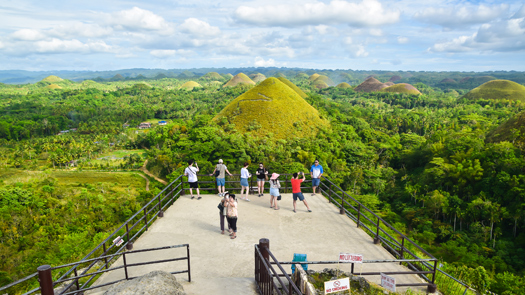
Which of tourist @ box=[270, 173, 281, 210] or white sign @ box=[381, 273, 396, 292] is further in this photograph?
tourist @ box=[270, 173, 281, 210]

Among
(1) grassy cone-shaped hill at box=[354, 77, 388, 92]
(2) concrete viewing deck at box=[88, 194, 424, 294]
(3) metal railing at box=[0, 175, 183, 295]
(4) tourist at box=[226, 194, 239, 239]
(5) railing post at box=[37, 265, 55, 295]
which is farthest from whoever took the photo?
(1) grassy cone-shaped hill at box=[354, 77, 388, 92]

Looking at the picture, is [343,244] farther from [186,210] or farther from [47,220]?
[47,220]

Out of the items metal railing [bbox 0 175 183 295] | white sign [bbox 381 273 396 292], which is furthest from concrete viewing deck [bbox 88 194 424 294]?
white sign [bbox 381 273 396 292]

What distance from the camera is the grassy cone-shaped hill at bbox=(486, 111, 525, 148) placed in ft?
117

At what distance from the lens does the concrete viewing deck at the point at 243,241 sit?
6285mm

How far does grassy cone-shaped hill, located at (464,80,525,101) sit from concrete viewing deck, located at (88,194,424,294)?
126 meters

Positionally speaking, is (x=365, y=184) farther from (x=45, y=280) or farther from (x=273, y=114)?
(x=45, y=280)

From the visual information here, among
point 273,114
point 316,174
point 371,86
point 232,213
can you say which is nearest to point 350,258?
point 232,213

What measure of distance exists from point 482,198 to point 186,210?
3236cm

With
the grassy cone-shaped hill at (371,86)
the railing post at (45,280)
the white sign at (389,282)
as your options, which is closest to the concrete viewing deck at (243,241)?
the railing post at (45,280)

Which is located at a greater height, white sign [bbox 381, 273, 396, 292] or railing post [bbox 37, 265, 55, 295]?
railing post [bbox 37, 265, 55, 295]

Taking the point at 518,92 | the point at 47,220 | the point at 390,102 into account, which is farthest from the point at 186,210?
the point at 518,92

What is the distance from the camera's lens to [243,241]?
7711 mm

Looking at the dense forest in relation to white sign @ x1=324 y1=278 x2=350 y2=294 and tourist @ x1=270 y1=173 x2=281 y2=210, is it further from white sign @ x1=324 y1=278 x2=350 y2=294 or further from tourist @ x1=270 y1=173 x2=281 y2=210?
white sign @ x1=324 y1=278 x2=350 y2=294
